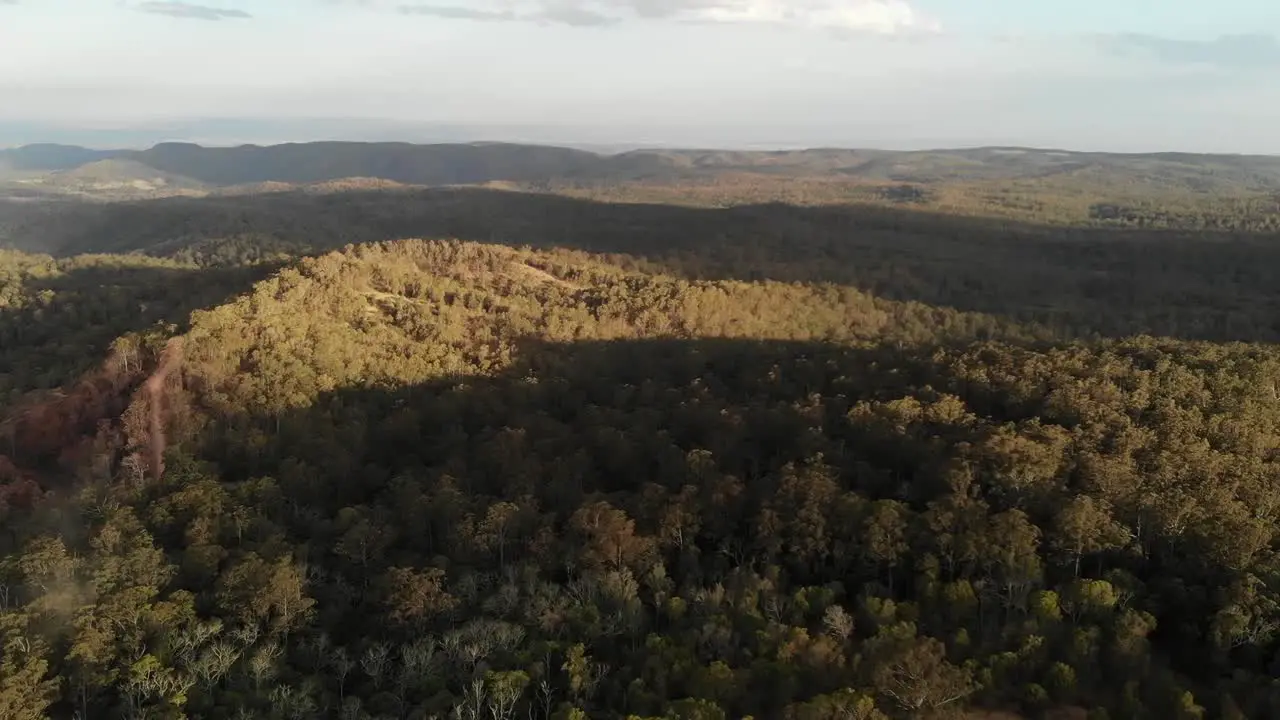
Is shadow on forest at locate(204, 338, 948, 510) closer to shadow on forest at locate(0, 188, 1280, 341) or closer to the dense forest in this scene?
the dense forest

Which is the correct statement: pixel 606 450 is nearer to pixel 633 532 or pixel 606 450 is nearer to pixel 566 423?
pixel 566 423

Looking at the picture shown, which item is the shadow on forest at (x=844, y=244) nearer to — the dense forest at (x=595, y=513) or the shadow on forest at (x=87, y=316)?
the dense forest at (x=595, y=513)

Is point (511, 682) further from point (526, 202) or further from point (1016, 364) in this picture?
point (526, 202)

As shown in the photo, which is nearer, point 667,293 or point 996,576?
point 996,576

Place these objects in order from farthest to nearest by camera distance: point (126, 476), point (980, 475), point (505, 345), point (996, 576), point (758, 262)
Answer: point (758, 262) < point (505, 345) < point (126, 476) < point (980, 475) < point (996, 576)

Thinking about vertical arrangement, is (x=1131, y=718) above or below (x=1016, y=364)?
below

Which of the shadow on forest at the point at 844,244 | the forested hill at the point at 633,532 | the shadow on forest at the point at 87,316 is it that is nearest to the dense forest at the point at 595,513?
the forested hill at the point at 633,532

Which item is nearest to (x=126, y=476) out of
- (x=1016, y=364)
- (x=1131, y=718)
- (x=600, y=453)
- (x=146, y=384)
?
(x=146, y=384)

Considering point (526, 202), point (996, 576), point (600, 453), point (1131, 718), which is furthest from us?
point (526, 202)
